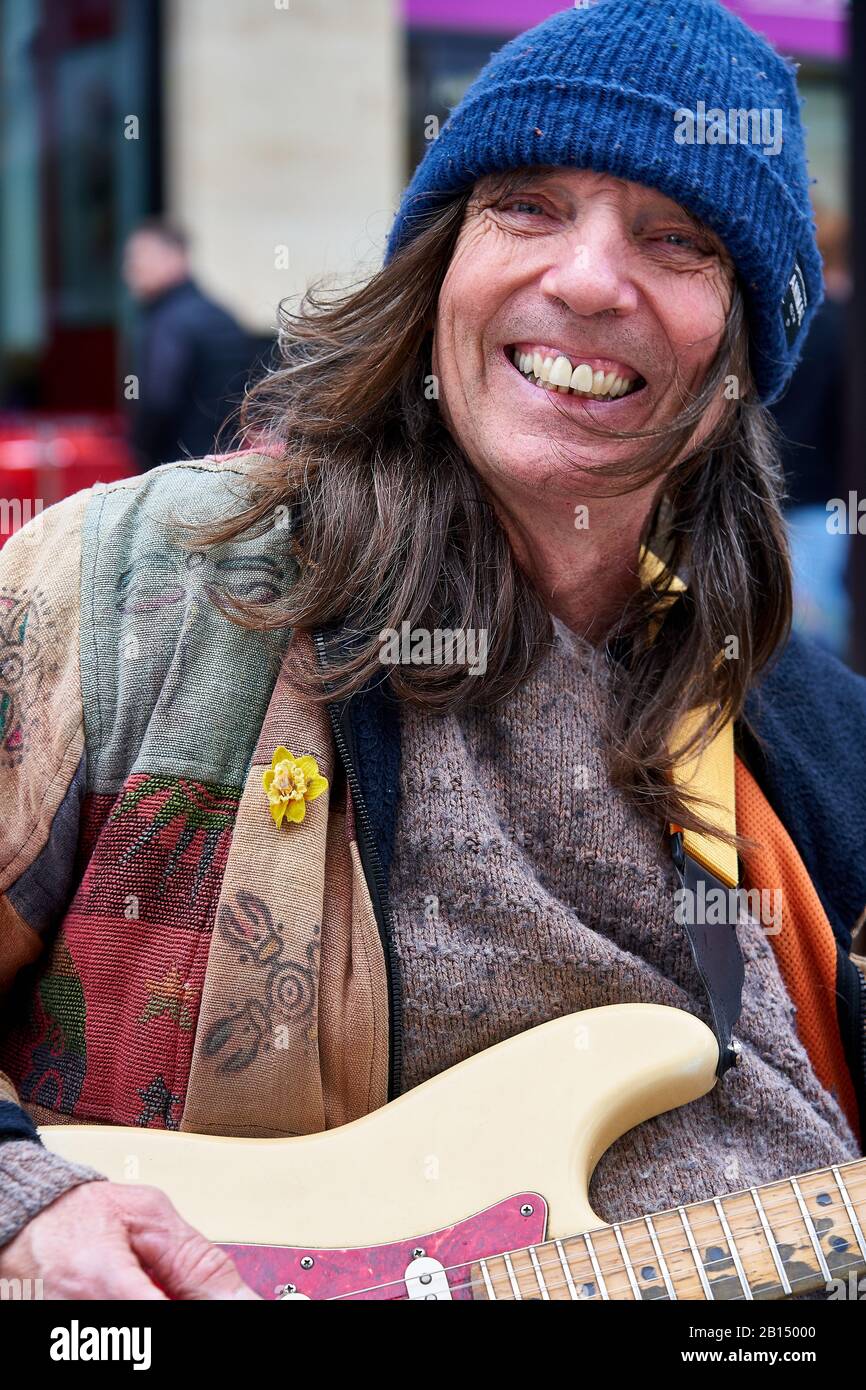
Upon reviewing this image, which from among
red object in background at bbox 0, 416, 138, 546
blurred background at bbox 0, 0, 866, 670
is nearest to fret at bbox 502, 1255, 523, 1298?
red object in background at bbox 0, 416, 138, 546

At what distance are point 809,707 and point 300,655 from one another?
32.1 inches

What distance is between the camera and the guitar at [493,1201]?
1.64m

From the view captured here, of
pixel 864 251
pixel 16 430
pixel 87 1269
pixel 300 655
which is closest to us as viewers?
pixel 87 1269

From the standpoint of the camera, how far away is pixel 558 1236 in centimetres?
169

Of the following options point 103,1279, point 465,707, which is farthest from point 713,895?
point 103,1279

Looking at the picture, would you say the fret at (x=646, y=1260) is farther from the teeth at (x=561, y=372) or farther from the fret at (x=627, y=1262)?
the teeth at (x=561, y=372)

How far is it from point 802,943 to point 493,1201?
61cm

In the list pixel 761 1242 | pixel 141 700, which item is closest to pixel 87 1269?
pixel 141 700

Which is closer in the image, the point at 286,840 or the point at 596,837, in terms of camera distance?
the point at 286,840

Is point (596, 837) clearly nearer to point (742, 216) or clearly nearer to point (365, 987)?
point (365, 987)

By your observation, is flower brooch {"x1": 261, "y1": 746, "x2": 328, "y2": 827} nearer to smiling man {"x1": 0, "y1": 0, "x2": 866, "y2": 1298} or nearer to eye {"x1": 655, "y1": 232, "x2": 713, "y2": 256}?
smiling man {"x1": 0, "y1": 0, "x2": 866, "y2": 1298}

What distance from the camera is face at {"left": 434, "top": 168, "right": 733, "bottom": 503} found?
73.8 inches

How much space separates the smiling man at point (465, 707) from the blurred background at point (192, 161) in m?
4.50

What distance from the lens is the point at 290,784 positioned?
5.73 feet
